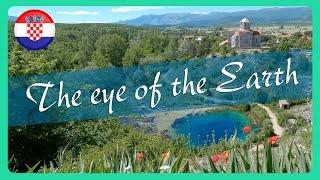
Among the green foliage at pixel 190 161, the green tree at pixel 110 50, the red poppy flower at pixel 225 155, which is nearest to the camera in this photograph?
the green foliage at pixel 190 161

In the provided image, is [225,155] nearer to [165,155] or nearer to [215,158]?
[215,158]

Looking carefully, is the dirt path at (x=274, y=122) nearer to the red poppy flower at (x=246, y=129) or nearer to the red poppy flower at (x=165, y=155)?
the red poppy flower at (x=246, y=129)

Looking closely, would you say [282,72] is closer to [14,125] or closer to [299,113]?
[299,113]

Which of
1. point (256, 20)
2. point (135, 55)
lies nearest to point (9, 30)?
point (135, 55)

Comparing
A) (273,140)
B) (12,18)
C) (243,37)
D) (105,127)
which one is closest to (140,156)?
(105,127)

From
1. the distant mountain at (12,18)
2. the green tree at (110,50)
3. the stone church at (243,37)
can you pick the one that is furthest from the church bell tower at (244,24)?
the distant mountain at (12,18)

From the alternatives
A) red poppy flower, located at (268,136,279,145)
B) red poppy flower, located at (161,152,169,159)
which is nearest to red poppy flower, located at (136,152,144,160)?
red poppy flower, located at (161,152,169,159)
